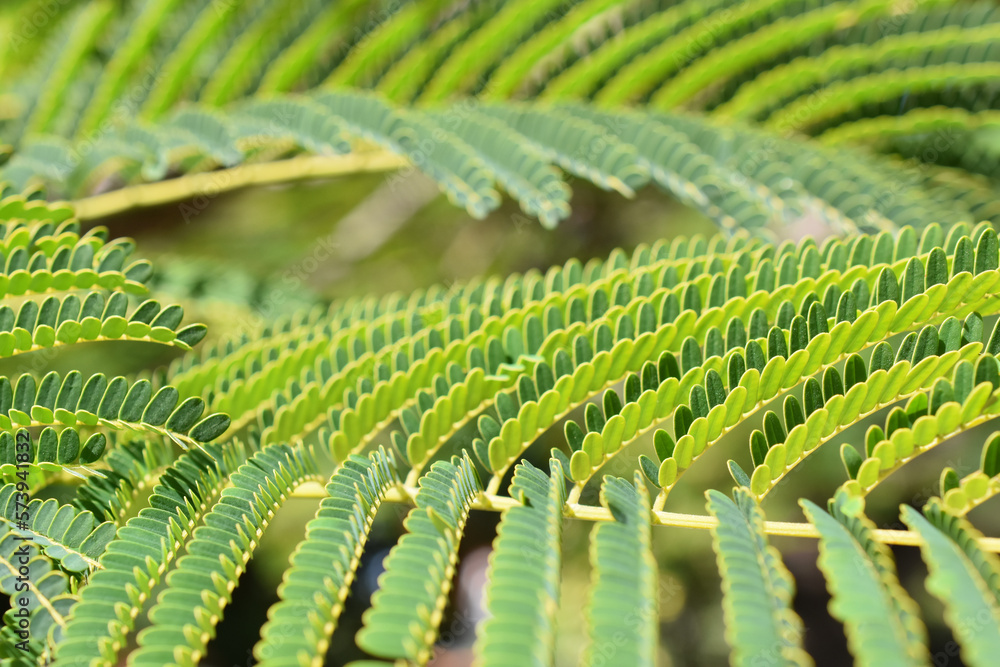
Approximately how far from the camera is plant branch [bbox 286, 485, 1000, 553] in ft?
2.74

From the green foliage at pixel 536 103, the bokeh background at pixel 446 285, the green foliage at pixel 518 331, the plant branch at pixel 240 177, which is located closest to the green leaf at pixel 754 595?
the green foliage at pixel 518 331

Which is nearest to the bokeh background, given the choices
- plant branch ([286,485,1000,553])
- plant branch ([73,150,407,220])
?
plant branch ([73,150,407,220])

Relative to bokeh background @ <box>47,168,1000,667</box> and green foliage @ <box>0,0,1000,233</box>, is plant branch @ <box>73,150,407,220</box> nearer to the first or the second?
green foliage @ <box>0,0,1000,233</box>

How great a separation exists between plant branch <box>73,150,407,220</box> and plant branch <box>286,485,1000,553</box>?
1132 millimetres

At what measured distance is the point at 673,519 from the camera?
3.00 feet

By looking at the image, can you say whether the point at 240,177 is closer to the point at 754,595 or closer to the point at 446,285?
the point at 446,285

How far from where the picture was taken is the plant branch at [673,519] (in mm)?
835

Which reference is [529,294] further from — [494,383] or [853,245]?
[853,245]

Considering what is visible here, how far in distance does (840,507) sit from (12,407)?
1.15 meters

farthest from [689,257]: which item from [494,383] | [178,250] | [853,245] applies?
[178,250]

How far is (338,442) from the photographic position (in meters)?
1.17

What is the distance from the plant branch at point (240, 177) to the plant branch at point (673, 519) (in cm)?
113

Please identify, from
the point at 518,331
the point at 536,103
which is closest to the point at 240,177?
the point at 536,103

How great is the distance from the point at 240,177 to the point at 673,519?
158cm
